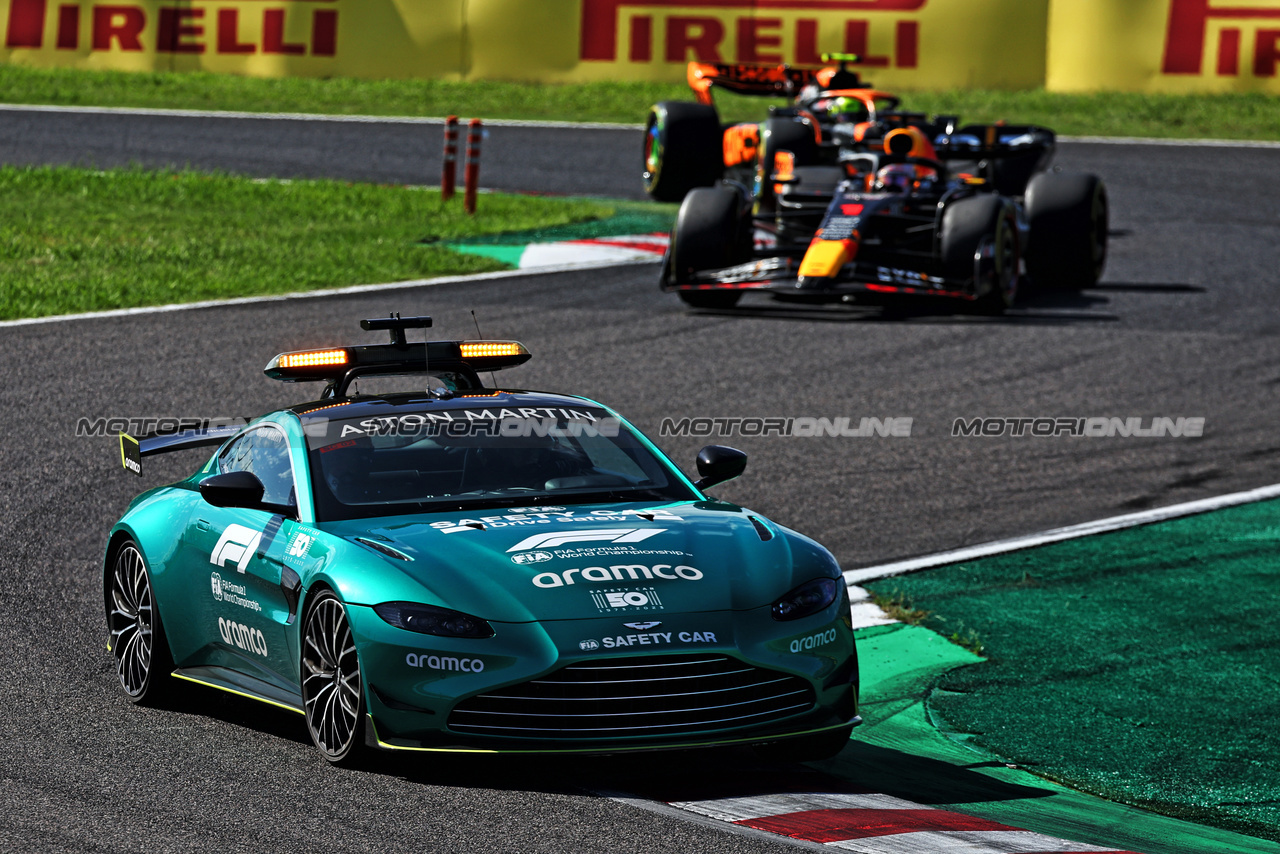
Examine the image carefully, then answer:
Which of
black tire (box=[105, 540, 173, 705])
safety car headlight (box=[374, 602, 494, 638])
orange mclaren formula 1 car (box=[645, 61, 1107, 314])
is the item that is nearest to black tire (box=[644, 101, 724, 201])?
orange mclaren formula 1 car (box=[645, 61, 1107, 314])

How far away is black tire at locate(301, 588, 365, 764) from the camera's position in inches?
234

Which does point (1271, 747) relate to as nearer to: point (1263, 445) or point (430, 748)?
point (430, 748)

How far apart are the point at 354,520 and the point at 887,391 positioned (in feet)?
26.1

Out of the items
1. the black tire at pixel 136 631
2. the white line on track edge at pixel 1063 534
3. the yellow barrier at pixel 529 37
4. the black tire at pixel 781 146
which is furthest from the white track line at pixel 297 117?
the black tire at pixel 136 631

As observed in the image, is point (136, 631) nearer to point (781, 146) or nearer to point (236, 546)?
point (236, 546)

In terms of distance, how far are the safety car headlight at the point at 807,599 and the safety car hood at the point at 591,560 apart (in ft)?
0.11

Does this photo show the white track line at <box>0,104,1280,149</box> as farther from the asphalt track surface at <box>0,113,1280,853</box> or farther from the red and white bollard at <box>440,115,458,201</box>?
the asphalt track surface at <box>0,113,1280,853</box>

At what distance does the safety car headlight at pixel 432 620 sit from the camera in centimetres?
580

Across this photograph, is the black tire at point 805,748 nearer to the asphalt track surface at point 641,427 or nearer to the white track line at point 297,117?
the asphalt track surface at point 641,427

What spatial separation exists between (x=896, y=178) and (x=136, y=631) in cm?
1087

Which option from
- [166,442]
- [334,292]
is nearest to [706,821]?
[166,442]

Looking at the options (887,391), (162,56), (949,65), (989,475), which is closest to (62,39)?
(162,56)

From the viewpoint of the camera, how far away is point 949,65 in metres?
28.2

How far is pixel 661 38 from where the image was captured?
29.5m
